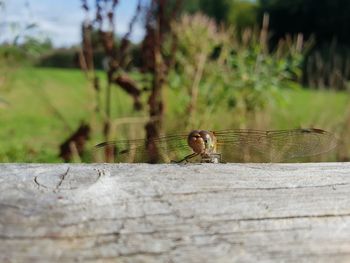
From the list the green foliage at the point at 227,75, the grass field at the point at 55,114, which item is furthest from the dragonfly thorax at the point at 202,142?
the green foliage at the point at 227,75

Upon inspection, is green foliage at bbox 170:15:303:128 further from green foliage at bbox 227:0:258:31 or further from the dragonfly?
green foliage at bbox 227:0:258:31

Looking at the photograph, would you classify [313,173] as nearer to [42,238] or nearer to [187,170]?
[187,170]

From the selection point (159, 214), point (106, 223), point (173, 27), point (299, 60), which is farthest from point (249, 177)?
point (299, 60)

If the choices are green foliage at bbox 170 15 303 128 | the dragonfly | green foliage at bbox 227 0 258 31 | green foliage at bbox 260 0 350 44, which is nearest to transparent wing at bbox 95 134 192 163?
the dragonfly

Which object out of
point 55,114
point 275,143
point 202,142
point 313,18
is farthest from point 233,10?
point 202,142

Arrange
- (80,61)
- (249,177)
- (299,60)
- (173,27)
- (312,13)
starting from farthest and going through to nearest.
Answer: (312,13), (299,60), (173,27), (80,61), (249,177)

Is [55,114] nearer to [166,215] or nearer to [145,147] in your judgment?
[145,147]

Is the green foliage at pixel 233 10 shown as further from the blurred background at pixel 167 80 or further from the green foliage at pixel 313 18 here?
the blurred background at pixel 167 80
